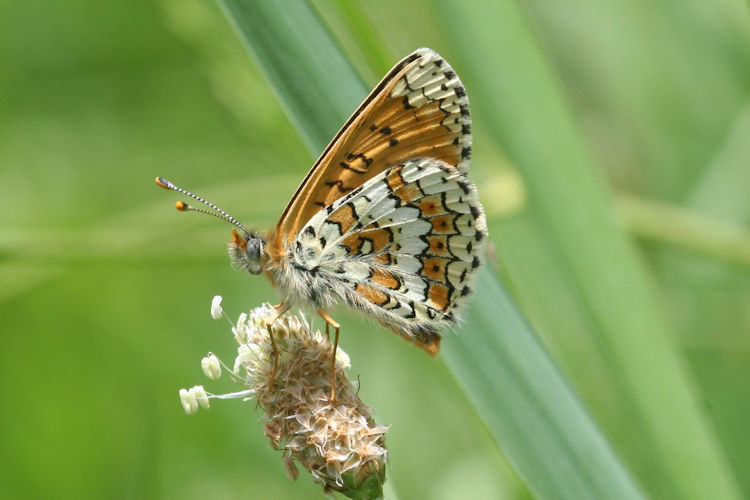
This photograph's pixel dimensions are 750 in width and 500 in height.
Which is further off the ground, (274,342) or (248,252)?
(248,252)

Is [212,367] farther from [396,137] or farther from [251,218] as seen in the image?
[251,218]

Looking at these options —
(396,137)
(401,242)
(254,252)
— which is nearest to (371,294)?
(401,242)

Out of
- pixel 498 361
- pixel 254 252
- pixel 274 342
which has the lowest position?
pixel 498 361

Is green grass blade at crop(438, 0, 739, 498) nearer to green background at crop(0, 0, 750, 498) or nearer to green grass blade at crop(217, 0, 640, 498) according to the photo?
green background at crop(0, 0, 750, 498)

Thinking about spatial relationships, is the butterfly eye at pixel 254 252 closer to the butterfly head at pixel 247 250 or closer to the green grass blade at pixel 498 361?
the butterfly head at pixel 247 250

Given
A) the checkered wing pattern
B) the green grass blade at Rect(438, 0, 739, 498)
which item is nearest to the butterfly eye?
the checkered wing pattern

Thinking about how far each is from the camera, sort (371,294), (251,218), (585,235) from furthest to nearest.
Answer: (251,218)
(371,294)
(585,235)

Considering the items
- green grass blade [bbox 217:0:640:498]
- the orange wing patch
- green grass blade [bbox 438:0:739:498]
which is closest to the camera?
green grass blade [bbox 217:0:640:498]

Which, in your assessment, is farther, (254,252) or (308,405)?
(254,252)
